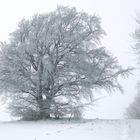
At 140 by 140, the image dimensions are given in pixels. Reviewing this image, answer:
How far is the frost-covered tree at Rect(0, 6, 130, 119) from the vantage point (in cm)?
2347

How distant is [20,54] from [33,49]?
1039mm

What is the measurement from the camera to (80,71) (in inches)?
946

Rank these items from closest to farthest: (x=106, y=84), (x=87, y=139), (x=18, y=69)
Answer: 1. (x=87, y=139)
2. (x=18, y=69)
3. (x=106, y=84)

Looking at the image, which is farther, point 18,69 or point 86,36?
point 86,36

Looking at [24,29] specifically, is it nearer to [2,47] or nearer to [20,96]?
[2,47]

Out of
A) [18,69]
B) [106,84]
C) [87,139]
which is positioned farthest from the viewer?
[106,84]

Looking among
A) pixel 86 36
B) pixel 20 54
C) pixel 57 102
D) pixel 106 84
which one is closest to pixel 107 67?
pixel 106 84

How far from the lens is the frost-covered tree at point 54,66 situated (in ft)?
77.0

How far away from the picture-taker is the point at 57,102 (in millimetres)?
24031

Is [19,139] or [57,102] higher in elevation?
[57,102]

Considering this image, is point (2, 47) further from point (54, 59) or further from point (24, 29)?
point (54, 59)

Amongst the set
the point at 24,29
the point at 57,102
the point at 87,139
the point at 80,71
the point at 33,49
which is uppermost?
the point at 24,29

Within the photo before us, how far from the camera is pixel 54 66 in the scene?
2397 centimetres

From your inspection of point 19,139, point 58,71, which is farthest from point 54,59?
point 19,139
